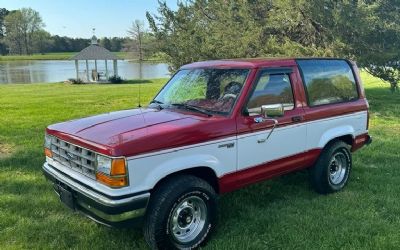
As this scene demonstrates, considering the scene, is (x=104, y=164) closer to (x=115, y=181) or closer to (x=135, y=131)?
(x=115, y=181)

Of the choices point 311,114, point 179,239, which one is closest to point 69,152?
point 179,239

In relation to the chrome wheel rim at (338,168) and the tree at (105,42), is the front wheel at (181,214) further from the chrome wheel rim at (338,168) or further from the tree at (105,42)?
the tree at (105,42)

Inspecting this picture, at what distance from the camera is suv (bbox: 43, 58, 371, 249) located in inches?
143

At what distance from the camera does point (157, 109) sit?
480 cm

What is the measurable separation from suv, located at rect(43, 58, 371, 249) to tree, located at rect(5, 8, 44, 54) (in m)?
107

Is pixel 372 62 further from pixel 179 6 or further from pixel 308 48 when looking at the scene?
pixel 179 6

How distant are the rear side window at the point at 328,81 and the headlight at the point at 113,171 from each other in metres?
2.70

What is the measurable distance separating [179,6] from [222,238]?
12.7 m

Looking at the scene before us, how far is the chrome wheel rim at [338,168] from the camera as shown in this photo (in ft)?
18.7

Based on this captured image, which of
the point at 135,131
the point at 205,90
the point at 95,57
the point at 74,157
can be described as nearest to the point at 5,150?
the point at 74,157

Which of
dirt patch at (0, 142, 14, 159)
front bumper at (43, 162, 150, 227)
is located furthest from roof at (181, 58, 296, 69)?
dirt patch at (0, 142, 14, 159)

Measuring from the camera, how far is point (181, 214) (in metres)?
4.02

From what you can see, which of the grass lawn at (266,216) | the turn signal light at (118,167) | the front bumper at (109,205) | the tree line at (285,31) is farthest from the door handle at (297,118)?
the tree line at (285,31)

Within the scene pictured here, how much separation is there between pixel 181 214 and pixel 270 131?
4.57 ft
